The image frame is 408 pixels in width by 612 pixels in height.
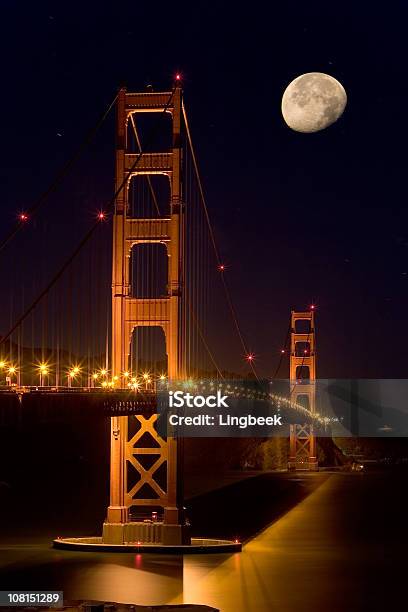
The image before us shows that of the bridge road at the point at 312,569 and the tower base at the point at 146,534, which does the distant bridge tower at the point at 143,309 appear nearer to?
the tower base at the point at 146,534

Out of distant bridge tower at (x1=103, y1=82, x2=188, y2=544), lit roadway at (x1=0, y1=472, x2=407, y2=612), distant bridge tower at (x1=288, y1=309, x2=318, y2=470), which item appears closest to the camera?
lit roadway at (x1=0, y1=472, x2=407, y2=612)

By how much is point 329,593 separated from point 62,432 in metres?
81.7

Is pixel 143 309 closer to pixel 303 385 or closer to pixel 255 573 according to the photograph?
pixel 255 573

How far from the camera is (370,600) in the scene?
2244 centimetres

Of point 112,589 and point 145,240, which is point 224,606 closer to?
point 112,589

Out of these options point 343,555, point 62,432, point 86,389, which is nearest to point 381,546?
point 343,555

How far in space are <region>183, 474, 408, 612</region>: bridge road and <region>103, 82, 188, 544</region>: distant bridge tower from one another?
7.30 feet

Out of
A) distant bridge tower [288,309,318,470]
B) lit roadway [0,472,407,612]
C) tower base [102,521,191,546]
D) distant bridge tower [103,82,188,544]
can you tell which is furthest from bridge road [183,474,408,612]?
distant bridge tower [288,309,318,470]

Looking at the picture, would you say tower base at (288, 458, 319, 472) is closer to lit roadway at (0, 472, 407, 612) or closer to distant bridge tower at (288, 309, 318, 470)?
distant bridge tower at (288, 309, 318, 470)

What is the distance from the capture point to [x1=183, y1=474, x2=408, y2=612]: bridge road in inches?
869

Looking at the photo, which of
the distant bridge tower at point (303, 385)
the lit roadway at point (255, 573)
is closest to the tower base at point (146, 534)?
the lit roadway at point (255, 573)

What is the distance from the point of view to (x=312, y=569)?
28.8m

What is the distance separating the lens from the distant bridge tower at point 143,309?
33000 mm

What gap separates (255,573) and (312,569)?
1.87 m
